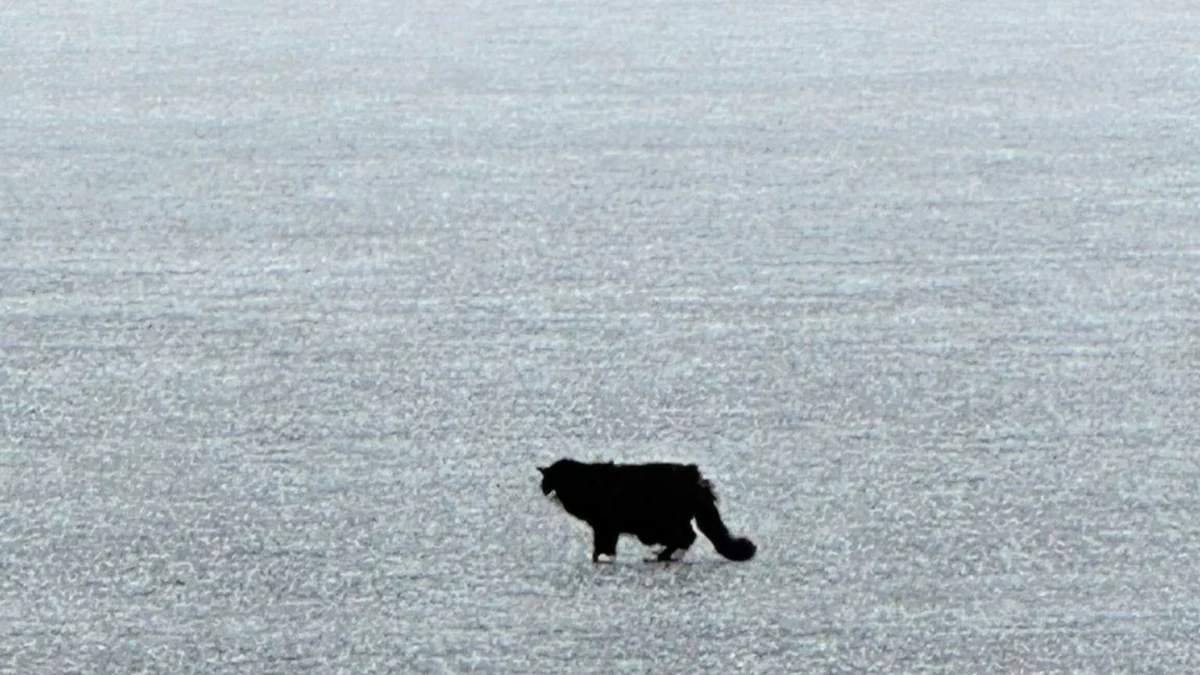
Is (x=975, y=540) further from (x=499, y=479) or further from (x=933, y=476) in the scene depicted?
(x=499, y=479)

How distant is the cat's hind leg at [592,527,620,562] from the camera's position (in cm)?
94

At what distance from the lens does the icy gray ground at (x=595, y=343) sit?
91cm

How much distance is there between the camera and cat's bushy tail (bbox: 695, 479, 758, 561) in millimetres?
945

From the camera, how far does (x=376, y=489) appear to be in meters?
1.01

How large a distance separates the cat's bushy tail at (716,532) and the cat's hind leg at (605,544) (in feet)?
0.14

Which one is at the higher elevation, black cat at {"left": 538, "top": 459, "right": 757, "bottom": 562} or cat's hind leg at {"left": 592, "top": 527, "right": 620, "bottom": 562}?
black cat at {"left": 538, "top": 459, "right": 757, "bottom": 562}

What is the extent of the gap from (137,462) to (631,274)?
Answer: 374 millimetres

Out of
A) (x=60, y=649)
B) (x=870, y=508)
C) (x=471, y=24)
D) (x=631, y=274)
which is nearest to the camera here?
(x=60, y=649)

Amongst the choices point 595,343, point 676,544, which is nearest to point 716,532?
point 676,544

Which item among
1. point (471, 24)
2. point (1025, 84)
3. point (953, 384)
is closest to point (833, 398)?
point (953, 384)

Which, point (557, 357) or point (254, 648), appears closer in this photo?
point (254, 648)

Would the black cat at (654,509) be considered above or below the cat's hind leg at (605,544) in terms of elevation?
above

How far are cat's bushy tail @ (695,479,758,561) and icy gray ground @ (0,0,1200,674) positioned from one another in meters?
0.01

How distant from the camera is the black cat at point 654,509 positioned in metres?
0.94
